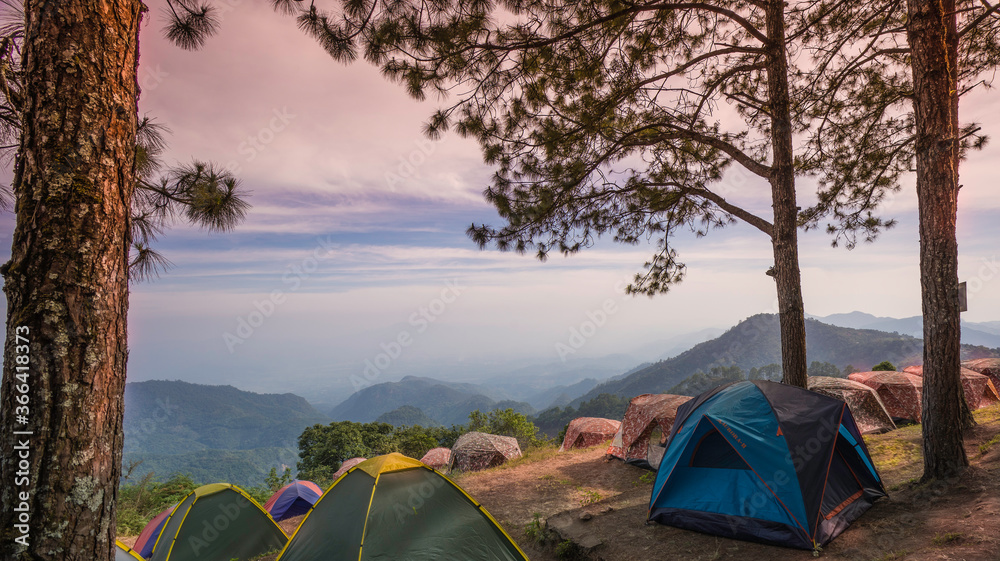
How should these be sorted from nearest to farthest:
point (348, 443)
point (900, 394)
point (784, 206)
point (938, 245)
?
point (938, 245) → point (784, 206) → point (900, 394) → point (348, 443)

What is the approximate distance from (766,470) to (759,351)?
156641 millimetres

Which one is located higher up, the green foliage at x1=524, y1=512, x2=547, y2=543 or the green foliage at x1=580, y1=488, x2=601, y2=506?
the green foliage at x1=524, y1=512, x2=547, y2=543

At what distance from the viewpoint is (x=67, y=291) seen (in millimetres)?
1948

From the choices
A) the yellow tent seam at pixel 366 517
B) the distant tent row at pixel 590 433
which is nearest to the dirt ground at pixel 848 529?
the yellow tent seam at pixel 366 517

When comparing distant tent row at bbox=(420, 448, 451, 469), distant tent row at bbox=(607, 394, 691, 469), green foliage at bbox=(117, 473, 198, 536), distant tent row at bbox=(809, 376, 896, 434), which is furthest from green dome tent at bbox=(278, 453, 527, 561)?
green foliage at bbox=(117, 473, 198, 536)

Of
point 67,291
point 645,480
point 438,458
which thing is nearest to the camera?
point 67,291

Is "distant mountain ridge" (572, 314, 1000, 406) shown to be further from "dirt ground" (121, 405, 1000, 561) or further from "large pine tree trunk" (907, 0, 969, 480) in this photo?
"large pine tree trunk" (907, 0, 969, 480)

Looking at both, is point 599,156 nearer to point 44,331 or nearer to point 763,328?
point 44,331

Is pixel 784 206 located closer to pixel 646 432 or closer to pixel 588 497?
pixel 646 432

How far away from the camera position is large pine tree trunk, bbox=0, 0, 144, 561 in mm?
1842

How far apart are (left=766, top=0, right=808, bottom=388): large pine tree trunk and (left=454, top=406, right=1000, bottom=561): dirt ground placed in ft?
6.55

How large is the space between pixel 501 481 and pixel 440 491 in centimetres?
445

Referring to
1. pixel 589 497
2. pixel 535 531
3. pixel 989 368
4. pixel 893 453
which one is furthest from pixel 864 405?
pixel 535 531

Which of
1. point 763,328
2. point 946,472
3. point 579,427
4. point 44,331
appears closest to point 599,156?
point 946,472
